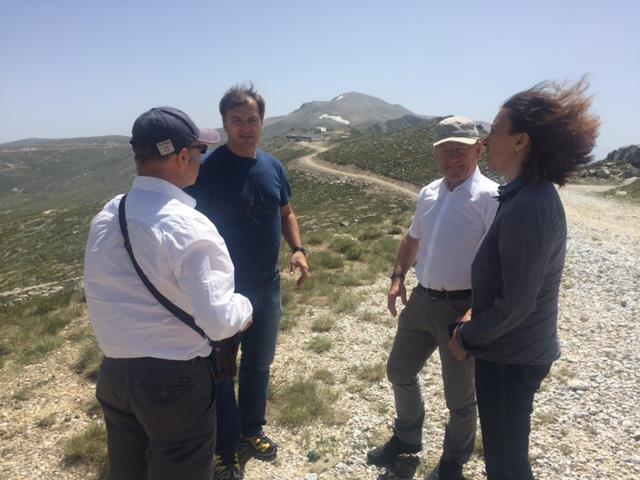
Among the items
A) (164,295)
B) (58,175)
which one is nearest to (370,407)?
(164,295)

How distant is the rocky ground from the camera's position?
4230 mm

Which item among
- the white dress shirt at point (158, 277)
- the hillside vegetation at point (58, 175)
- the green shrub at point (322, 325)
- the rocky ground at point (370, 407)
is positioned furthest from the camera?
the hillside vegetation at point (58, 175)

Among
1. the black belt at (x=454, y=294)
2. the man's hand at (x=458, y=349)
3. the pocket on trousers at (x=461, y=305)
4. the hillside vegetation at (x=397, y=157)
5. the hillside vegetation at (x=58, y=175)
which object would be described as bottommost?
the hillside vegetation at (x=58, y=175)

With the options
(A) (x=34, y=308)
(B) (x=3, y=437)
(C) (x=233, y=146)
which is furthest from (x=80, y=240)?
(C) (x=233, y=146)

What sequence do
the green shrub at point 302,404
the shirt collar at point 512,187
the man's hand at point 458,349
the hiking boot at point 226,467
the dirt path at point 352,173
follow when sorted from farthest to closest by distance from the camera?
the dirt path at point 352,173 < the green shrub at point 302,404 < the hiking boot at point 226,467 < the man's hand at point 458,349 < the shirt collar at point 512,187

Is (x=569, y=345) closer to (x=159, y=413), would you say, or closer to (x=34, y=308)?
(x=159, y=413)

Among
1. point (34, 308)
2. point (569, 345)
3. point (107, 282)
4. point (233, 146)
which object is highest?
point (233, 146)

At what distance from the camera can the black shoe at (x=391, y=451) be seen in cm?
425

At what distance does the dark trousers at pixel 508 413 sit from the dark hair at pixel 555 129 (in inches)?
43.2

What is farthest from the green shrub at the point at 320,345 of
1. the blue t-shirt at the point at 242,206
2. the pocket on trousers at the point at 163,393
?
the pocket on trousers at the point at 163,393

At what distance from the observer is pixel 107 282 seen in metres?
2.37

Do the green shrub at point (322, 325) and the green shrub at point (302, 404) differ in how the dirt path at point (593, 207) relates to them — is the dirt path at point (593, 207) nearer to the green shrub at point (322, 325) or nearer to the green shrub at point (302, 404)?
the green shrub at point (322, 325)

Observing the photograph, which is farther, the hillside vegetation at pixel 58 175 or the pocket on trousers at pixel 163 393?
the hillside vegetation at pixel 58 175

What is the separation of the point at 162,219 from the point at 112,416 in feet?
3.89
